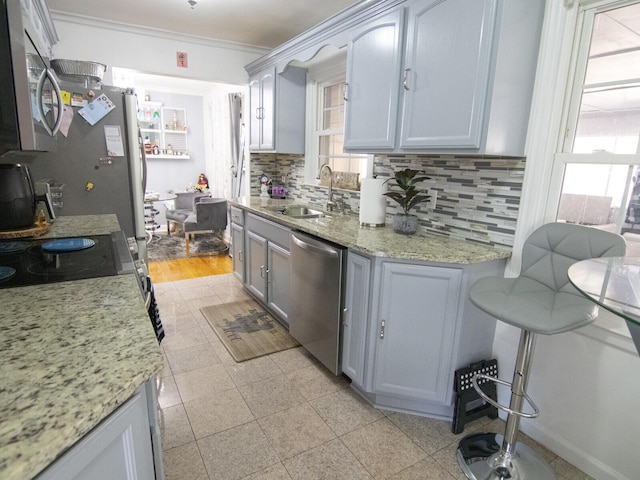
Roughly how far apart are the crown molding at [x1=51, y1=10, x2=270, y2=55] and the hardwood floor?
2.42 meters

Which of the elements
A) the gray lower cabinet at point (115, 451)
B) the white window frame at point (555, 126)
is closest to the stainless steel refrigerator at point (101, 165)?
the gray lower cabinet at point (115, 451)

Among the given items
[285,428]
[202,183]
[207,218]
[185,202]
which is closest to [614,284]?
[285,428]

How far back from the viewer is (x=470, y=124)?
1690 mm

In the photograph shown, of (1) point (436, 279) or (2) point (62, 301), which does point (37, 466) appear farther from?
(1) point (436, 279)

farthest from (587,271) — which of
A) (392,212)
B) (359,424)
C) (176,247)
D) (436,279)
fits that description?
(176,247)

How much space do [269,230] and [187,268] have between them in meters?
2.01

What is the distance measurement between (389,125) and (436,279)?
92 cm

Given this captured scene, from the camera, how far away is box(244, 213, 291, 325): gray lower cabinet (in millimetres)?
2779

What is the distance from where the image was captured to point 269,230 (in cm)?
292

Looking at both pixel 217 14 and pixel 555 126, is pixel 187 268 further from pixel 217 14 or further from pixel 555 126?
pixel 555 126

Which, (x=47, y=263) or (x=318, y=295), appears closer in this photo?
(x=47, y=263)

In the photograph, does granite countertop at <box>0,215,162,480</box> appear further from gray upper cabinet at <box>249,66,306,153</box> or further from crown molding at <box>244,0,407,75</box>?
gray upper cabinet at <box>249,66,306,153</box>

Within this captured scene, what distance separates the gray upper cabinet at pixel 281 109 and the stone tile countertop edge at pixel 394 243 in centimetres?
116

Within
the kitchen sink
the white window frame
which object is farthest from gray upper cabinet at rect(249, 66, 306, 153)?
the white window frame
